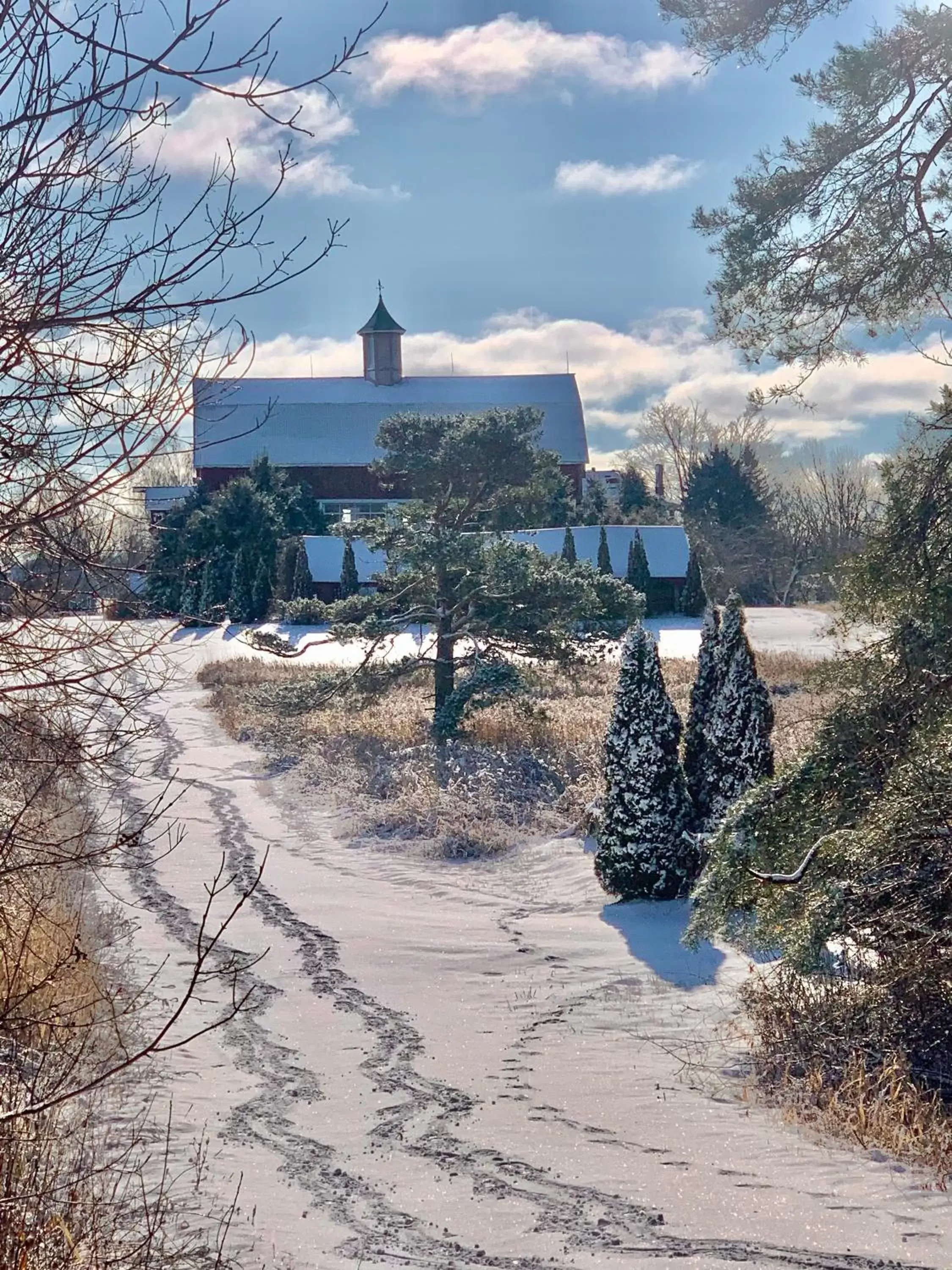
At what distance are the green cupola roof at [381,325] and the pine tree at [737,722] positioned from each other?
48.3 m

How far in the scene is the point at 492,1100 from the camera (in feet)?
24.6

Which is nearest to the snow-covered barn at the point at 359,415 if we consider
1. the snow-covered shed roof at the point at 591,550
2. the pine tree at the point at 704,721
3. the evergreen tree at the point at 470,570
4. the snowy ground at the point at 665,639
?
the snow-covered shed roof at the point at 591,550

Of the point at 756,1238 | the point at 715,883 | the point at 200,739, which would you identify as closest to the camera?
the point at 756,1238

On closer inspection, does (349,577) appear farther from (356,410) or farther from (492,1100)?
(492,1100)

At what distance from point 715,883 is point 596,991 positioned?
7.03ft

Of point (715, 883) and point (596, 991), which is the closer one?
point (715, 883)

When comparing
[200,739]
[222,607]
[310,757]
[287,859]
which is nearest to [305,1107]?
[222,607]

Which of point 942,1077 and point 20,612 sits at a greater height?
point 20,612

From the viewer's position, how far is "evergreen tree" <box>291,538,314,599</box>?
132ft

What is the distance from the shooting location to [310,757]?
1953 cm

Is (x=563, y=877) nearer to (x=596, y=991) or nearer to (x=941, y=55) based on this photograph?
(x=596, y=991)

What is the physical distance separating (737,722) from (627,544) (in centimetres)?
3042

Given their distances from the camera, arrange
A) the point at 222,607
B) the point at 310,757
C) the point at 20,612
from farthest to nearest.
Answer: the point at 310,757, the point at 222,607, the point at 20,612

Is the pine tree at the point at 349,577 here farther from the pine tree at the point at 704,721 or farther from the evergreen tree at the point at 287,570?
the pine tree at the point at 704,721
